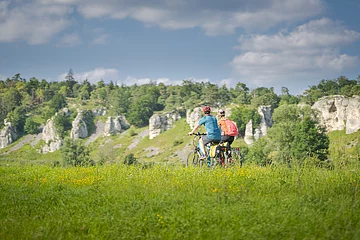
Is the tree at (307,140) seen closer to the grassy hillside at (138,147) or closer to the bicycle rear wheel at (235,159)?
the bicycle rear wheel at (235,159)

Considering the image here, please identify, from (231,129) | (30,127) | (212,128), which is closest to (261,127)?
(30,127)

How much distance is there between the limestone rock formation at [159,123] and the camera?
180750 millimetres

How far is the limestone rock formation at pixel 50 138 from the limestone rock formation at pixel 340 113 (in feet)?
420

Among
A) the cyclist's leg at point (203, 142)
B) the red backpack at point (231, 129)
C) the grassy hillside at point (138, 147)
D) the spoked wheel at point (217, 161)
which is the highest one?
the red backpack at point (231, 129)

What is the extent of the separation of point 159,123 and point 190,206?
174369 mm

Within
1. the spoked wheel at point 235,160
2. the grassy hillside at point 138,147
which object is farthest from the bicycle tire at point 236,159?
the grassy hillside at point 138,147

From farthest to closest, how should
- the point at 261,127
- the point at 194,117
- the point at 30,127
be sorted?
the point at 30,127
the point at 194,117
the point at 261,127

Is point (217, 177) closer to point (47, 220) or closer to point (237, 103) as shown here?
point (47, 220)

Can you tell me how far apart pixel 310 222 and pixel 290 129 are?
74.2 metres

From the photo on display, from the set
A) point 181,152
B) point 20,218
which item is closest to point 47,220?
point 20,218

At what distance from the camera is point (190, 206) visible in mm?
7465

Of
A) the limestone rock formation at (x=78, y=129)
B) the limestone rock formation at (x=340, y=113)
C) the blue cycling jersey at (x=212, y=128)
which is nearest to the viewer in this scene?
the blue cycling jersey at (x=212, y=128)

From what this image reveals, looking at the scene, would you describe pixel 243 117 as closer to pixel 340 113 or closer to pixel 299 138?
pixel 340 113

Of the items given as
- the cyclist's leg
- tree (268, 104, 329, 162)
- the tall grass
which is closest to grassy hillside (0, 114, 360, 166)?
tree (268, 104, 329, 162)
